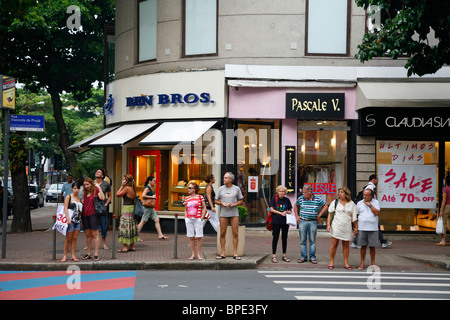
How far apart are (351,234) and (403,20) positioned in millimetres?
4870

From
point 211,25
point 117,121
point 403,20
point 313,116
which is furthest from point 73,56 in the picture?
point 403,20

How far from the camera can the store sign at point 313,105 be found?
56.7ft

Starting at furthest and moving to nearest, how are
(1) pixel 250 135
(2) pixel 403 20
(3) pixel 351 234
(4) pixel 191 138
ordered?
(1) pixel 250 135 → (4) pixel 191 138 → (2) pixel 403 20 → (3) pixel 351 234

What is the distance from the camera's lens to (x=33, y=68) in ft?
85.6

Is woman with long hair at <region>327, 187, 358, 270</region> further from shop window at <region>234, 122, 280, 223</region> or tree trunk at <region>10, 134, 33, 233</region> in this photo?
tree trunk at <region>10, 134, 33, 233</region>

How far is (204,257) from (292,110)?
6236mm

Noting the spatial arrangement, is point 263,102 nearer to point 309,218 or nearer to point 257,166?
point 257,166

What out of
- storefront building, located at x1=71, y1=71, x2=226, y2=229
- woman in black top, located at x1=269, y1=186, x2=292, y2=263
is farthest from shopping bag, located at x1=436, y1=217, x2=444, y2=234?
storefront building, located at x1=71, y1=71, x2=226, y2=229

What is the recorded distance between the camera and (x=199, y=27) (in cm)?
1795

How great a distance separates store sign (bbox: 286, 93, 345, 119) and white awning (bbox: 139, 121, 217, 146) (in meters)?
2.40

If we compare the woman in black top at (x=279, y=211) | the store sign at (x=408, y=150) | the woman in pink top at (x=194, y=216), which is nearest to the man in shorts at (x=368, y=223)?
the woman in black top at (x=279, y=211)

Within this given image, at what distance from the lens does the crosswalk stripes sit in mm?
8789

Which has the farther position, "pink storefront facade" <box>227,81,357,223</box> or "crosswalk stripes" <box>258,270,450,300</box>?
"pink storefront facade" <box>227,81,357,223</box>
